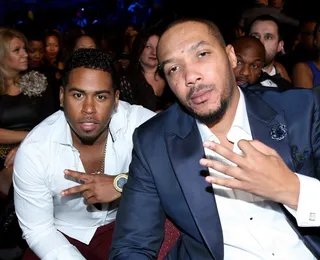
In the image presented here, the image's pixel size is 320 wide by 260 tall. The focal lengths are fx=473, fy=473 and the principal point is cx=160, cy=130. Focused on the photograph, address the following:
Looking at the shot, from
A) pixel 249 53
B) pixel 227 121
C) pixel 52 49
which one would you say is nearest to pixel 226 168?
pixel 227 121

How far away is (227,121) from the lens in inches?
68.6

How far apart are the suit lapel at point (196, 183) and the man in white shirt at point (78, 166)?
57cm

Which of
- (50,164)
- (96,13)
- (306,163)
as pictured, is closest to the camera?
(306,163)

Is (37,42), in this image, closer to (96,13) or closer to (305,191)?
(305,191)

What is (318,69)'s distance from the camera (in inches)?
145

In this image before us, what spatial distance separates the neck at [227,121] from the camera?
1.74 meters

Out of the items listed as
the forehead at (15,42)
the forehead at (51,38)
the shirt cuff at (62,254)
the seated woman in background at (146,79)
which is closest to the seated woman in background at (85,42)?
the seated woman in background at (146,79)

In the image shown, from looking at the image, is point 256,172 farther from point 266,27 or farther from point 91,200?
point 266,27

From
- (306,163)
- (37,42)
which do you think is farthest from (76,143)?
(37,42)

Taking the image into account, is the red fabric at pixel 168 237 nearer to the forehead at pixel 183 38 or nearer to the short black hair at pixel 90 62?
the forehead at pixel 183 38

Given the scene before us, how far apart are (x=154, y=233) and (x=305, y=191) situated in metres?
0.59

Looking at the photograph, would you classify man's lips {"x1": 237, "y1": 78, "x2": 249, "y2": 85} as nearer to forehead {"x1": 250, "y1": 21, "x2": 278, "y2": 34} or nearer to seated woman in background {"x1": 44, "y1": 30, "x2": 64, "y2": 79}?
forehead {"x1": 250, "y1": 21, "x2": 278, "y2": 34}

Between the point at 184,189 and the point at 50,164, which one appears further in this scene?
the point at 50,164

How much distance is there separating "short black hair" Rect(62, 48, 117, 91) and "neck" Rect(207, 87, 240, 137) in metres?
0.72
